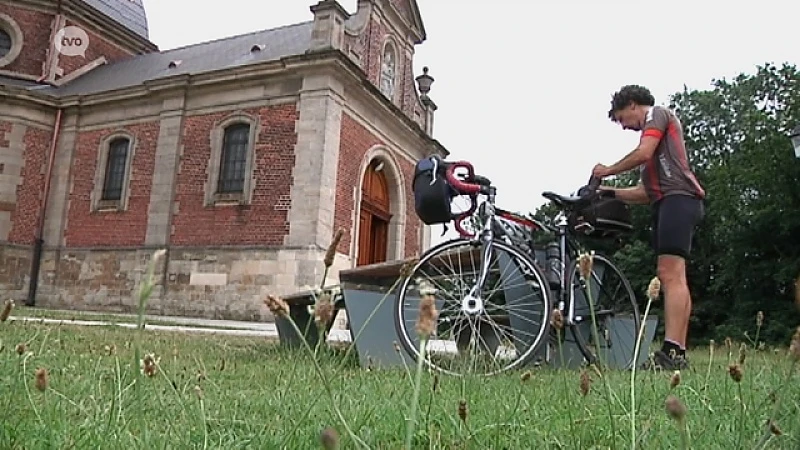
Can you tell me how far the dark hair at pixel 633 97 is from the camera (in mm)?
4523

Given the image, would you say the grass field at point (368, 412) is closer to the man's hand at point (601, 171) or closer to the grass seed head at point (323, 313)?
the grass seed head at point (323, 313)

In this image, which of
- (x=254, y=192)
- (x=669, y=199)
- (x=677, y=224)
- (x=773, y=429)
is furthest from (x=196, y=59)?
(x=773, y=429)

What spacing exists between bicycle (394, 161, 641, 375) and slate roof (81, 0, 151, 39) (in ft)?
76.0

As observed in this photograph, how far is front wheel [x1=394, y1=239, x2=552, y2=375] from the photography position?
382 cm

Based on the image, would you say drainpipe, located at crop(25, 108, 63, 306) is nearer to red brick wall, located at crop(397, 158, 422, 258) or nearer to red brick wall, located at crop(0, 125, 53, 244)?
red brick wall, located at crop(0, 125, 53, 244)

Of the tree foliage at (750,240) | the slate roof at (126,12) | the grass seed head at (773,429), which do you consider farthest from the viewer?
the slate roof at (126,12)

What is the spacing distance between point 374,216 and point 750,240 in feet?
41.8

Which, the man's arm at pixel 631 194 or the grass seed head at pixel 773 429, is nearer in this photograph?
the grass seed head at pixel 773 429

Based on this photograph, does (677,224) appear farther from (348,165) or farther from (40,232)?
(40,232)

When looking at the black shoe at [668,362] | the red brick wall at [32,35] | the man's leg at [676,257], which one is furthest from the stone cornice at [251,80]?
the black shoe at [668,362]

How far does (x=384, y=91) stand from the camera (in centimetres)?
1827

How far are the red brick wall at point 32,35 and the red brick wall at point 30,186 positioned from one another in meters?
4.05

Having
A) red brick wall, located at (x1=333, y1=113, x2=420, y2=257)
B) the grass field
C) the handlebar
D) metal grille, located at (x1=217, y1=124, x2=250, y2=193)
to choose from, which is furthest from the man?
metal grille, located at (x1=217, y1=124, x2=250, y2=193)

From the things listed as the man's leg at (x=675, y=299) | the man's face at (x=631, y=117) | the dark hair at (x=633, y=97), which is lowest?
the man's leg at (x=675, y=299)
